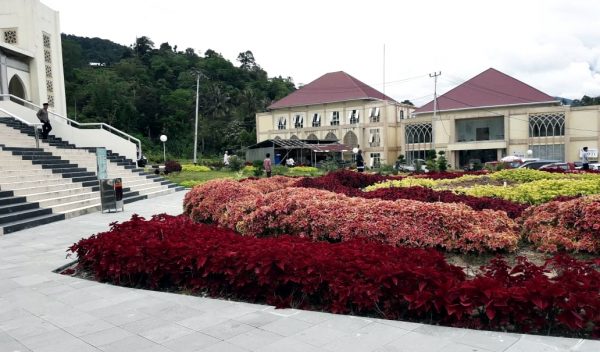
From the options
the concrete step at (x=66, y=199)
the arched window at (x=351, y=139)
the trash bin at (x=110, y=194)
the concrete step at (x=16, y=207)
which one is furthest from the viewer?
the arched window at (x=351, y=139)

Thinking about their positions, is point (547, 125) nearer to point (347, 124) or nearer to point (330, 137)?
point (347, 124)

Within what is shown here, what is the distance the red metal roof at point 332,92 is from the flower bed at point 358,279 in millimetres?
48974

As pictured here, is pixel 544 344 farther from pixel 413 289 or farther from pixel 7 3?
pixel 7 3

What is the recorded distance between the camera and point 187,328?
3.92 meters

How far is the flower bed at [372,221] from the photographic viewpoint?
575 cm

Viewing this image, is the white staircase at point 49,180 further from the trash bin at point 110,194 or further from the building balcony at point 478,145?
the building balcony at point 478,145

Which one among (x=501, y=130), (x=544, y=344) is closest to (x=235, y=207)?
(x=544, y=344)

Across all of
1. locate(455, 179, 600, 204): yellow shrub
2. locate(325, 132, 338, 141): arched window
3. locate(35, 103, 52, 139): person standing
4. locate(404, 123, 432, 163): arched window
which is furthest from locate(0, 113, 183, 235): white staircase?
locate(325, 132, 338, 141): arched window

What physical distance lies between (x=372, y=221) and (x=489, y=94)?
4485 cm

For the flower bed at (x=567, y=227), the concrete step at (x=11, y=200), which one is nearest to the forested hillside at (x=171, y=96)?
the concrete step at (x=11, y=200)

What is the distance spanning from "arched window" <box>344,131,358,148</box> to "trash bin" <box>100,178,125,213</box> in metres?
41.5

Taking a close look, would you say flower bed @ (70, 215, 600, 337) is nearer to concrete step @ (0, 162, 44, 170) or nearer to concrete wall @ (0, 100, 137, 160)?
concrete step @ (0, 162, 44, 170)

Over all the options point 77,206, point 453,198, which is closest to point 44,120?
point 77,206

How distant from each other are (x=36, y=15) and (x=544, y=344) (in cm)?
2453
